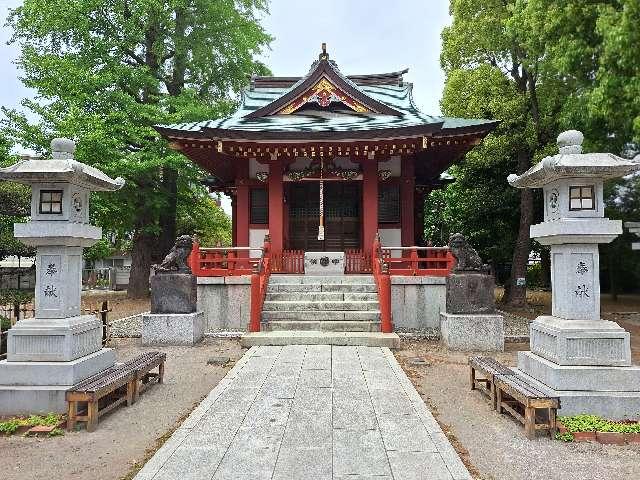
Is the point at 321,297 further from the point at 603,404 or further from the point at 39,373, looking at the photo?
the point at 603,404

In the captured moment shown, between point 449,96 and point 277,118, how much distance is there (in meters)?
8.23

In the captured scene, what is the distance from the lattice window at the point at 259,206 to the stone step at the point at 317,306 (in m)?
5.23

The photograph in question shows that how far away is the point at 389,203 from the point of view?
1733 cm

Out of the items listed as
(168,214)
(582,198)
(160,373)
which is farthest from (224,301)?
(168,214)

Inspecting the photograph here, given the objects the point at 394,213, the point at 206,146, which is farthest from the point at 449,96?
the point at 206,146

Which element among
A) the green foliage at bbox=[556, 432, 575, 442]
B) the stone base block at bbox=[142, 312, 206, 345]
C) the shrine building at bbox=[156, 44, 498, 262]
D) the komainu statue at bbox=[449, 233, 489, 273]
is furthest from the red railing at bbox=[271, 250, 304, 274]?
the green foliage at bbox=[556, 432, 575, 442]

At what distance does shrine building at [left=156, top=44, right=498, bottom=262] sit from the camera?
14961mm

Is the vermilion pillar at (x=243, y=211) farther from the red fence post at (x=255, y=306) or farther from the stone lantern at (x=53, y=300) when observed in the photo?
the stone lantern at (x=53, y=300)

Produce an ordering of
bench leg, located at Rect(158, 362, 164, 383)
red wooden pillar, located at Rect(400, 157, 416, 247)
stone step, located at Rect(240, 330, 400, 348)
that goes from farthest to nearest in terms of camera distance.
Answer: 1. red wooden pillar, located at Rect(400, 157, 416, 247)
2. stone step, located at Rect(240, 330, 400, 348)
3. bench leg, located at Rect(158, 362, 164, 383)

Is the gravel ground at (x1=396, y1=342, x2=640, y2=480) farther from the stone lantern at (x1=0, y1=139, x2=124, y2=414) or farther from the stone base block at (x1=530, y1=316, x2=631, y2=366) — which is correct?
the stone lantern at (x1=0, y1=139, x2=124, y2=414)

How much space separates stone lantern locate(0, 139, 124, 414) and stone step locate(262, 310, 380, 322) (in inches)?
217

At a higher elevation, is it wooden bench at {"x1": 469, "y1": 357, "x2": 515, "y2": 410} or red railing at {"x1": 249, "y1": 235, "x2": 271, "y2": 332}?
red railing at {"x1": 249, "y1": 235, "x2": 271, "y2": 332}

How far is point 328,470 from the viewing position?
470cm

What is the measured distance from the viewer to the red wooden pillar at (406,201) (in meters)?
17.1
